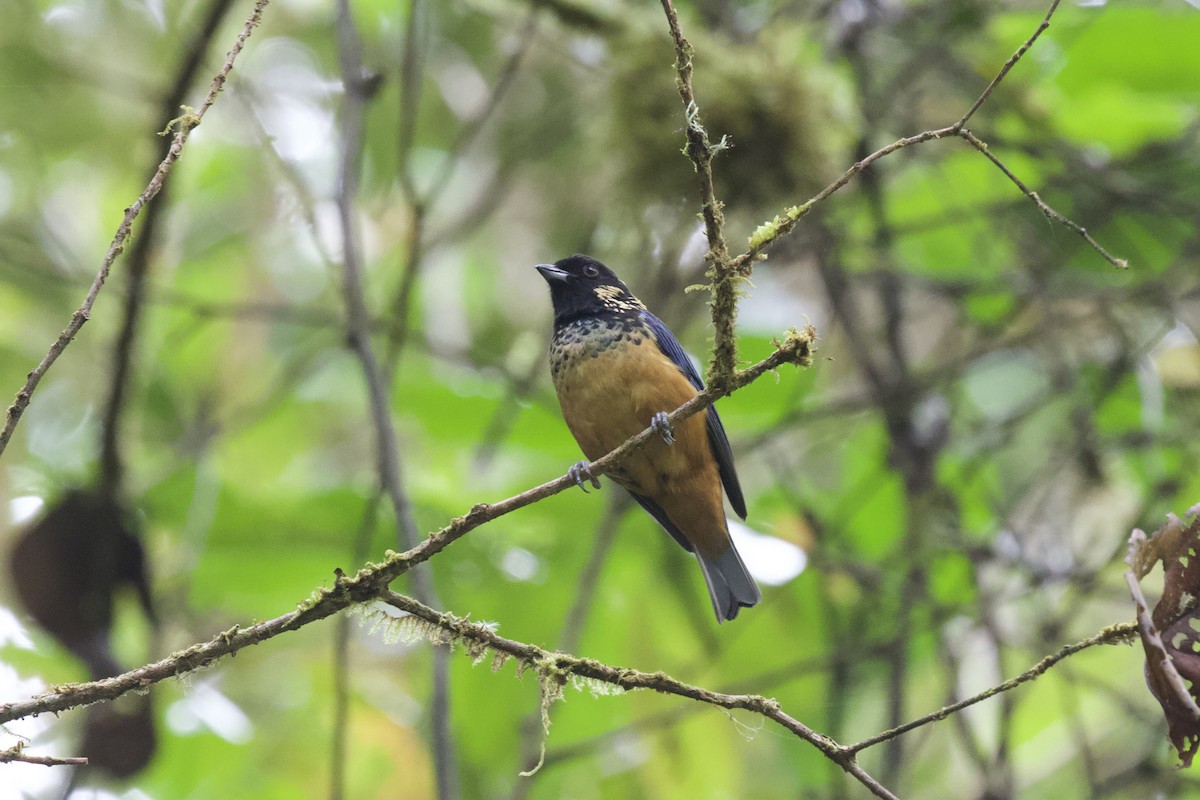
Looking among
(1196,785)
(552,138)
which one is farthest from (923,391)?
(552,138)

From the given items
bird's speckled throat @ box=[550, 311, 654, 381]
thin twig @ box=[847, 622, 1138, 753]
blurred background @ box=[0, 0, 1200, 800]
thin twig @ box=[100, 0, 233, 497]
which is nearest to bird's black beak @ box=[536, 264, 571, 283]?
bird's speckled throat @ box=[550, 311, 654, 381]

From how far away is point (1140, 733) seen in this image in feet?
20.7

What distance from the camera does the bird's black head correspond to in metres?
4.13

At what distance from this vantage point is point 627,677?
2184 mm

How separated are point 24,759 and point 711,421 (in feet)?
8.77

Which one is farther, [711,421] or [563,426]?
[563,426]

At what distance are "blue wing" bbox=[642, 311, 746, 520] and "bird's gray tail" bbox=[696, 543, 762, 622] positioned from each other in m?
0.20

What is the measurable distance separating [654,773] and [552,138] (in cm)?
336

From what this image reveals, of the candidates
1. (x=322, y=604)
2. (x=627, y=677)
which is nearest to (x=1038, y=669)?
(x=627, y=677)

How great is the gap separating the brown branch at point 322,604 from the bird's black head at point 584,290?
1939 mm

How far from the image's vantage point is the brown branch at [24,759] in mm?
1794

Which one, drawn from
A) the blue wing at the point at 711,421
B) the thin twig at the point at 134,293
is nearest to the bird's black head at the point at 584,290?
the blue wing at the point at 711,421

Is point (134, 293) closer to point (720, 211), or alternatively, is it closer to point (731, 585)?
point (731, 585)

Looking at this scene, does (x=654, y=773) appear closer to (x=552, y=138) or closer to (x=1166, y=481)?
(x=1166, y=481)
